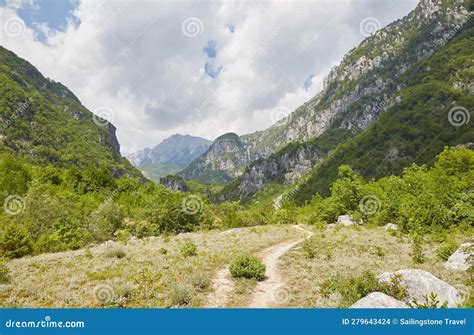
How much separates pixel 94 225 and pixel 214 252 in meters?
28.1

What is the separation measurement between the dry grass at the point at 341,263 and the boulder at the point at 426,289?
2852 millimetres

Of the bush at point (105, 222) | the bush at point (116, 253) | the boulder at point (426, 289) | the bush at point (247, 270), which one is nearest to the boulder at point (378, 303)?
the boulder at point (426, 289)

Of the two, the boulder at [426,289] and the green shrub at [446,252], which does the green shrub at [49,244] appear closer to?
the boulder at [426,289]

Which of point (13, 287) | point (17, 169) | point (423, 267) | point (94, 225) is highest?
point (17, 169)

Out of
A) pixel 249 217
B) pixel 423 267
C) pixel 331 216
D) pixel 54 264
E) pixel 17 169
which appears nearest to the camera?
pixel 423 267

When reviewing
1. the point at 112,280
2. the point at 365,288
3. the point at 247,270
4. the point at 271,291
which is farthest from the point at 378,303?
the point at 112,280

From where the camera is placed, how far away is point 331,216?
5722 cm

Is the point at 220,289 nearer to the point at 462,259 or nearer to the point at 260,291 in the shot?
the point at 260,291

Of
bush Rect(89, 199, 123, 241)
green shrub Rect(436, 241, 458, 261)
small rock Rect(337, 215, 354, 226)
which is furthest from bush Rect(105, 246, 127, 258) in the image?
small rock Rect(337, 215, 354, 226)

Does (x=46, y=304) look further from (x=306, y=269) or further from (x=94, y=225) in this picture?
(x=94, y=225)

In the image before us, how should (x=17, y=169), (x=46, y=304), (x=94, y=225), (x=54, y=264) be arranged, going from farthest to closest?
(x=17, y=169) → (x=94, y=225) → (x=54, y=264) → (x=46, y=304)

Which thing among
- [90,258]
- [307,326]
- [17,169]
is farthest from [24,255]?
[17,169]

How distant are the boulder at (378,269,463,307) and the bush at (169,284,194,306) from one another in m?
8.64

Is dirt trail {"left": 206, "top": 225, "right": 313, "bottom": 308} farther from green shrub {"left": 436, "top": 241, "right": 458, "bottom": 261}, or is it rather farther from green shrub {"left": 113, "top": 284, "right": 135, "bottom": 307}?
green shrub {"left": 436, "top": 241, "right": 458, "bottom": 261}
